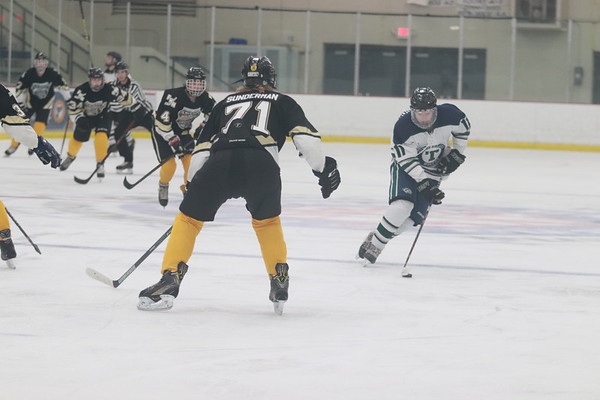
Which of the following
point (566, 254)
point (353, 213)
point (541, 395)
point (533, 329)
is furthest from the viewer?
point (353, 213)

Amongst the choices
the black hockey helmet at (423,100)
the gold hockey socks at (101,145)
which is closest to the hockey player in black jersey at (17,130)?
the black hockey helmet at (423,100)

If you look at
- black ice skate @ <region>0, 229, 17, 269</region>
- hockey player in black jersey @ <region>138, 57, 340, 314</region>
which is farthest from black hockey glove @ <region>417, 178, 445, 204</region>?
black ice skate @ <region>0, 229, 17, 269</region>

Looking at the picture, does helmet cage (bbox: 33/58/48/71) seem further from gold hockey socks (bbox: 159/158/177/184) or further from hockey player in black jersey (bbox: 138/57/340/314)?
hockey player in black jersey (bbox: 138/57/340/314)

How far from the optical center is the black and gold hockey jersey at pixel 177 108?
27.6ft

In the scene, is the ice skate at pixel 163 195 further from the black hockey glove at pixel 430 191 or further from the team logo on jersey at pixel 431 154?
the black hockey glove at pixel 430 191

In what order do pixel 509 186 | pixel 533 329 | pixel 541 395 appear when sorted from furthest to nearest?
pixel 509 186
pixel 533 329
pixel 541 395

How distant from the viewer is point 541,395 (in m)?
3.22

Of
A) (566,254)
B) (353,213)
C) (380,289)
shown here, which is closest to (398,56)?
(353,213)

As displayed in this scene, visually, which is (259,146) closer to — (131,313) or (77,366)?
(131,313)

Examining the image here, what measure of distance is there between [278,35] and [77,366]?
14.4 metres

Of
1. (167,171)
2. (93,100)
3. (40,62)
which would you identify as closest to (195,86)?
(167,171)

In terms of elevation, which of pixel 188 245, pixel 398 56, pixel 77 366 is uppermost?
pixel 398 56

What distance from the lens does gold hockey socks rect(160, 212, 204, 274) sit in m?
4.36

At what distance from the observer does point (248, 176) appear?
4344 mm
